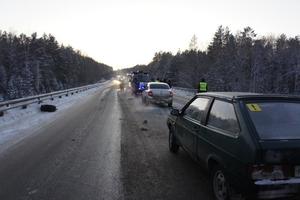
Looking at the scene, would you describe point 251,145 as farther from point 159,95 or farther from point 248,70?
point 248,70

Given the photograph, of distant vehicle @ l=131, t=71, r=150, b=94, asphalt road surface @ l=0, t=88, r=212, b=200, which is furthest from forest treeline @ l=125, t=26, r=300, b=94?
asphalt road surface @ l=0, t=88, r=212, b=200

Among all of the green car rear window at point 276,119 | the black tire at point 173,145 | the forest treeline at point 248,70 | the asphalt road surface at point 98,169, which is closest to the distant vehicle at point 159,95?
the asphalt road surface at point 98,169

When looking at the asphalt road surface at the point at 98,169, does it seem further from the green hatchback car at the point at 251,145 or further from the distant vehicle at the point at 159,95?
the distant vehicle at the point at 159,95

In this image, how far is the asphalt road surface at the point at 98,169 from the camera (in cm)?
529

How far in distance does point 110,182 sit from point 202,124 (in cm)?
Answer: 188

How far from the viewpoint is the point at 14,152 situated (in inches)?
321

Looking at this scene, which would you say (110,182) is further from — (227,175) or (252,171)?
(252,171)

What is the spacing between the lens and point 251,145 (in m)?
4.02

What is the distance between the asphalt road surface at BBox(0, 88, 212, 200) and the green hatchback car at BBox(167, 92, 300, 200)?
782 mm

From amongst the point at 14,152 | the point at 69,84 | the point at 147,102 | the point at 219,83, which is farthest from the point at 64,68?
the point at 14,152

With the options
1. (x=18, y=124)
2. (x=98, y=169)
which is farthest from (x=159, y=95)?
(x=98, y=169)

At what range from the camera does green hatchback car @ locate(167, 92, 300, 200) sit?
3.98 meters

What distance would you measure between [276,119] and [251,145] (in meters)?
0.72

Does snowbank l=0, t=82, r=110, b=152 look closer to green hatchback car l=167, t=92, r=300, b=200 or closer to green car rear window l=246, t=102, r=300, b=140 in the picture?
green hatchback car l=167, t=92, r=300, b=200
